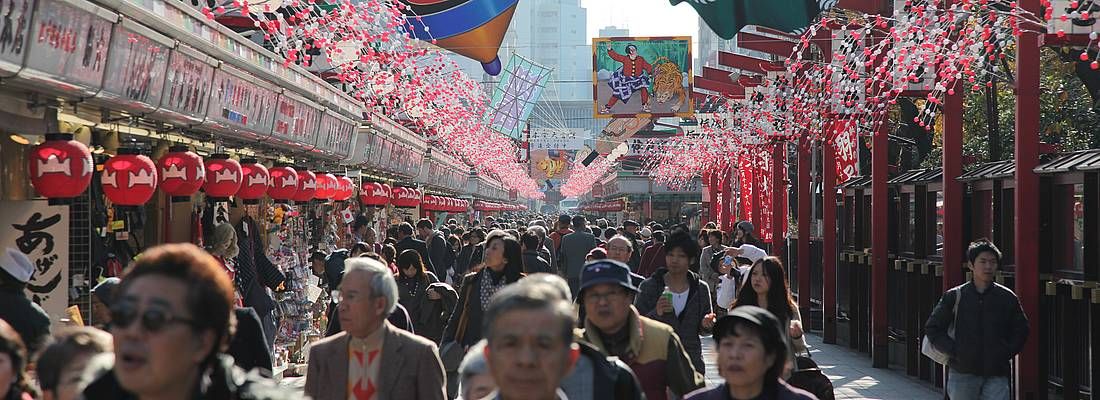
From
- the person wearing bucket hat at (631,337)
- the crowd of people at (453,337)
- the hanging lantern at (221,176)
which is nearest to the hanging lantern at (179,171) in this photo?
the hanging lantern at (221,176)

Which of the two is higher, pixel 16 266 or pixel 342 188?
pixel 342 188

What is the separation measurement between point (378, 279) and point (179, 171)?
17.7 feet

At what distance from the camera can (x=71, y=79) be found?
824cm

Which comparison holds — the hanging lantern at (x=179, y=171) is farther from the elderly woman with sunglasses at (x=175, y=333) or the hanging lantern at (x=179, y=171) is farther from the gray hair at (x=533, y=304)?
the elderly woman with sunglasses at (x=175, y=333)

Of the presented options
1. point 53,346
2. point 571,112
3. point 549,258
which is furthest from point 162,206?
point 571,112

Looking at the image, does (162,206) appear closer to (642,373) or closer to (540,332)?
(642,373)

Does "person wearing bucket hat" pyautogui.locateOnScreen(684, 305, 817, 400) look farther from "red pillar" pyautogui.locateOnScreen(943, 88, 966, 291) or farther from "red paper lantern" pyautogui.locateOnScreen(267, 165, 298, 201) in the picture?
"red paper lantern" pyautogui.locateOnScreen(267, 165, 298, 201)

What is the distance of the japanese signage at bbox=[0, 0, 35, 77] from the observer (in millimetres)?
7000

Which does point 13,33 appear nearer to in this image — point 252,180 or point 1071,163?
point 252,180

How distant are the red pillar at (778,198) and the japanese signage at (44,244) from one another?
683 inches

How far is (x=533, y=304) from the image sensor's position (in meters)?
→ 3.83

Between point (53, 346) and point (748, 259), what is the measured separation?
35.7 ft

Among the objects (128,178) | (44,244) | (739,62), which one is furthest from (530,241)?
(739,62)

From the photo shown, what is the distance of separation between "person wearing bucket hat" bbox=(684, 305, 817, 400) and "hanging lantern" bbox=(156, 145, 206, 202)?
6.55m
